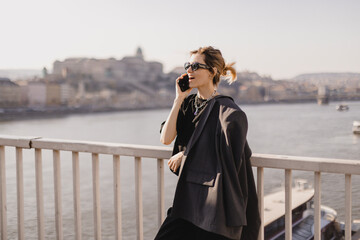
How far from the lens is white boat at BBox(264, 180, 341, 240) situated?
33.0 feet

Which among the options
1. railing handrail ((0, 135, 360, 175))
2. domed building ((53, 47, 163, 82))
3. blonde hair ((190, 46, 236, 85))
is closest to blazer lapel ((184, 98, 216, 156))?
blonde hair ((190, 46, 236, 85))

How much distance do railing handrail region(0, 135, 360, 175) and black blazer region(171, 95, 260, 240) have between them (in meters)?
0.15

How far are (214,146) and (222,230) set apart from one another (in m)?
0.27

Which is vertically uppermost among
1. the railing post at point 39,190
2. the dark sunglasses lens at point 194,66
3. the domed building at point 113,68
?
the domed building at point 113,68

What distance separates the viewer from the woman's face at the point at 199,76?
1.53m

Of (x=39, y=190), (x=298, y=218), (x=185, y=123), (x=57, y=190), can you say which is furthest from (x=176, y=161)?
(x=298, y=218)

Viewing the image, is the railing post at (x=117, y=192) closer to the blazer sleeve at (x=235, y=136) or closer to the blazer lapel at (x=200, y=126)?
the blazer lapel at (x=200, y=126)

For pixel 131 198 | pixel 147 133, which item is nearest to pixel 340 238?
pixel 131 198

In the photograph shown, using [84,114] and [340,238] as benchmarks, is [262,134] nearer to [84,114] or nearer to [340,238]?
[340,238]

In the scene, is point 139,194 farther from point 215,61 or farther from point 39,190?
point 215,61

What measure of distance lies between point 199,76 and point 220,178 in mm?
389

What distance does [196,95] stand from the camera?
159 cm

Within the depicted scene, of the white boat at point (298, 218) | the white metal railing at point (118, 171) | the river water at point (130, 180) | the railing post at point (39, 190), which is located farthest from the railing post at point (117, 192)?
the white boat at point (298, 218)

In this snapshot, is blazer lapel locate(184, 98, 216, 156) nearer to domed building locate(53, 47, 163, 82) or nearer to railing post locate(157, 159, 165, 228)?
railing post locate(157, 159, 165, 228)
